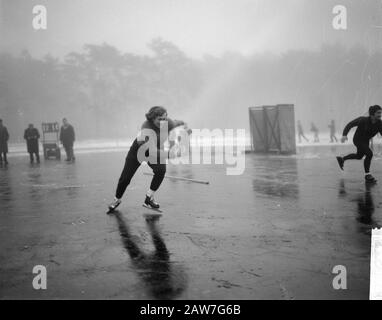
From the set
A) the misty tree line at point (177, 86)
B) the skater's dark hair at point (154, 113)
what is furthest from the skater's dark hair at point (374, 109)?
the misty tree line at point (177, 86)

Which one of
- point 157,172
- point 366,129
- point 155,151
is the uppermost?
point 366,129

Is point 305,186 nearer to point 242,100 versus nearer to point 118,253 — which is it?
point 118,253

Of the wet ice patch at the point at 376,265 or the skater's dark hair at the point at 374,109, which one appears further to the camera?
the skater's dark hair at the point at 374,109

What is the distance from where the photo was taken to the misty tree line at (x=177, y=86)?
51.5m

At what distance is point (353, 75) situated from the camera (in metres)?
66.1

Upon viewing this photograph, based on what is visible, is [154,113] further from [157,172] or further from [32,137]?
[32,137]

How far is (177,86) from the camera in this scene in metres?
58.3

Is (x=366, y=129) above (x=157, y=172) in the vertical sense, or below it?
above

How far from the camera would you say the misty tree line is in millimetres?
51469

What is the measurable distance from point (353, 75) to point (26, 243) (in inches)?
2767

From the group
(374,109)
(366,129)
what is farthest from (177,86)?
(374,109)

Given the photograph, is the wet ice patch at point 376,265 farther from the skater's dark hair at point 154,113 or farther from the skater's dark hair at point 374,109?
the skater's dark hair at point 374,109

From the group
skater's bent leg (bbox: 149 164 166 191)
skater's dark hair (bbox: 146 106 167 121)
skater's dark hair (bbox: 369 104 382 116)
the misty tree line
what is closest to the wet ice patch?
skater's bent leg (bbox: 149 164 166 191)

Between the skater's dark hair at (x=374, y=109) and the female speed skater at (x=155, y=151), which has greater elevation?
the skater's dark hair at (x=374, y=109)
